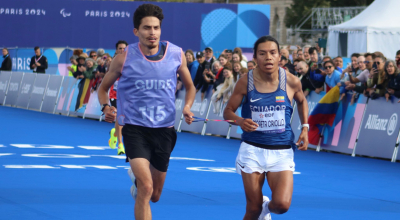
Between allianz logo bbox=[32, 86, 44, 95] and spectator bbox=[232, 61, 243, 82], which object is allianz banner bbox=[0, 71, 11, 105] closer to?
allianz logo bbox=[32, 86, 44, 95]

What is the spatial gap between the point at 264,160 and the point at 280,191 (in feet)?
0.98

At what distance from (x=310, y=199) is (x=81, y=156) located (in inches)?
203

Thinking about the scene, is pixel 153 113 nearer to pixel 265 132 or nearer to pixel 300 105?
pixel 265 132

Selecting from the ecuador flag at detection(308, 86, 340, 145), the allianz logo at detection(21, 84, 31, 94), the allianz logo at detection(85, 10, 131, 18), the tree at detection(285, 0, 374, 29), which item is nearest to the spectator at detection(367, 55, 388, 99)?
the ecuador flag at detection(308, 86, 340, 145)

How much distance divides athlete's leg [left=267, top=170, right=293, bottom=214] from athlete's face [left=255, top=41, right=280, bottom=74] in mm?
887

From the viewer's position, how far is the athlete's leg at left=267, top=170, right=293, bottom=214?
588 centimetres

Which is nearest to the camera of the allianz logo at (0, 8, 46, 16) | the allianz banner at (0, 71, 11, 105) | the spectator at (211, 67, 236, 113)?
the spectator at (211, 67, 236, 113)

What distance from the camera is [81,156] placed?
499 inches

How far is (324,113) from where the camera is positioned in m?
15.0

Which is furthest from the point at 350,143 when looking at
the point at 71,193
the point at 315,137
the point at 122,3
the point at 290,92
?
the point at 122,3

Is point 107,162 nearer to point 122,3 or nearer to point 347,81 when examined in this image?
point 347,81

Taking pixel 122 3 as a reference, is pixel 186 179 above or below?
below

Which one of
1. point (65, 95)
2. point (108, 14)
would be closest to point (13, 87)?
point (65, 95)

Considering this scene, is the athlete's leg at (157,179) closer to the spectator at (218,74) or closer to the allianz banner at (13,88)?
the spectator at (218,74)
